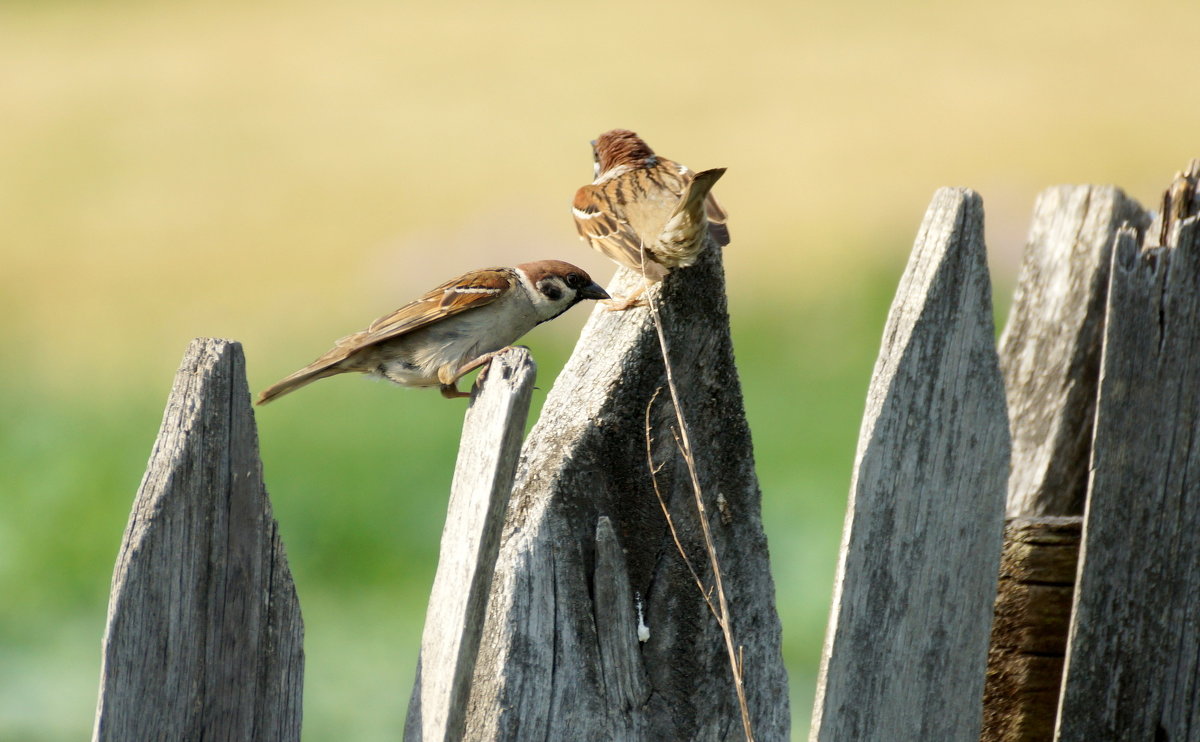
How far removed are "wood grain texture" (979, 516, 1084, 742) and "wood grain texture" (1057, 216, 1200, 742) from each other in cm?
10

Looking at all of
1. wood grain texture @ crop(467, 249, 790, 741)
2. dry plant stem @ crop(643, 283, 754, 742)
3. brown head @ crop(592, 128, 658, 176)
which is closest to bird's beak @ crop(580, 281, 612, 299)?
wood grain texture @ crop(467, 249, 790, 741)

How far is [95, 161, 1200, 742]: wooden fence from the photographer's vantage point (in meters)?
1.83

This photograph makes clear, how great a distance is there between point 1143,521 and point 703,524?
0.81m

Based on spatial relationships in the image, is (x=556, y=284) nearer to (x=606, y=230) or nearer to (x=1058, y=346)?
(x=606, y=230)

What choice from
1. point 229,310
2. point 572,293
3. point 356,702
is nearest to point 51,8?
point 229,310

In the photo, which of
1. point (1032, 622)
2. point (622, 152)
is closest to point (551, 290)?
point (1032, 622)

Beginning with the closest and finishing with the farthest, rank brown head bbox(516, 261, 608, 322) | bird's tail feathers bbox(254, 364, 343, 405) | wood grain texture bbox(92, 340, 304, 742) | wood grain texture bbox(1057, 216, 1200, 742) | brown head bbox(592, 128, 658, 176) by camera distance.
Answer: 1. wood grain texture bbox(92, 340, 304, 742)
2. wood grain texture bbox(1057, 216, 1200, 742)
3. bird's tail feathers bbox(254, 364, 343, 405)
4. brown head bbox(516, 261, 608, 322)
5. brown head bbox(592, 128, 658, 176)

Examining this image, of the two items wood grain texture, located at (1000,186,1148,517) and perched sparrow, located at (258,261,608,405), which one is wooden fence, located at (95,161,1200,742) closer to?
wood grain texture, located at (1000,186,1148,517)

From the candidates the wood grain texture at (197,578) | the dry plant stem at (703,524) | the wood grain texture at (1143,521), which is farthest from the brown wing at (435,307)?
the wood grain texture at (1143,521)

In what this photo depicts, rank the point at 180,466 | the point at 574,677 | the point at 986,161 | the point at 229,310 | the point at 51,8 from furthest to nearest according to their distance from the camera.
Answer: the point at 51,8 < the point at 986,161 < the point at 229,310 < the point at 574,677 < the point at 180,466

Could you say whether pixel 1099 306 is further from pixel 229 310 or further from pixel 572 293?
pixel 229 310

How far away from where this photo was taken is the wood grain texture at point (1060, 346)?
273cm

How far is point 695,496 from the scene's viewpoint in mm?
2100

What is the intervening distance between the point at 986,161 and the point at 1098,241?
899 centimetres
